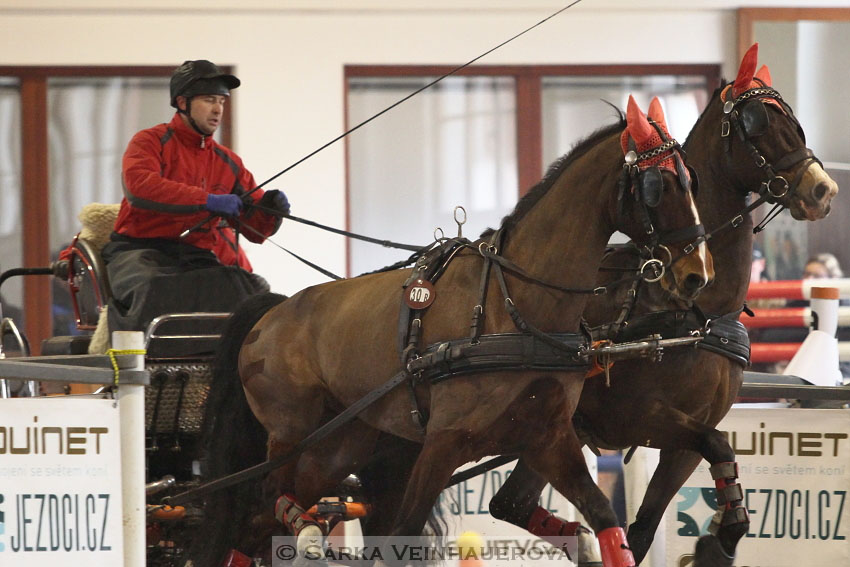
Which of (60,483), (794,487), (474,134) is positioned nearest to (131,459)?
(60,483)

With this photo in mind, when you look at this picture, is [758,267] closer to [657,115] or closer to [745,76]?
[745,76]

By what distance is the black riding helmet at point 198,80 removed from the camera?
4.55 meters

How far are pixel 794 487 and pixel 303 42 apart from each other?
4526 millimetres

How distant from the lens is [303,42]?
7652 millimetres

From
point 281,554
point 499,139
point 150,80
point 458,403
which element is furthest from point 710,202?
point 150,80

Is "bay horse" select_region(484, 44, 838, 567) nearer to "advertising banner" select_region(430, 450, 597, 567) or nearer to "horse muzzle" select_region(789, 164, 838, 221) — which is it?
"horse muzzle" select_region(789, 164, 838, 221)

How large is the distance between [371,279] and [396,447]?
62cm

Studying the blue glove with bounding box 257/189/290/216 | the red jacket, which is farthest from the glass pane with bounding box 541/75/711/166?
the blue glove with bounding box 257/189/290/216

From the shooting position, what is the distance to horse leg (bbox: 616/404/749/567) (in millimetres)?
3639

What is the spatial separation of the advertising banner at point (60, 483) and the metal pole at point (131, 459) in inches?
1.1

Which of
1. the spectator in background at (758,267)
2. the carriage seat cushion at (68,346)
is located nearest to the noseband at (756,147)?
the carriage seat cushion at (68,346)

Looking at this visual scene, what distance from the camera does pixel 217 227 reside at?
470cm

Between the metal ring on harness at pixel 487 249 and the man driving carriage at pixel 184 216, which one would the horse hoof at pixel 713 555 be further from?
the man driving carriage at pixel 184 216

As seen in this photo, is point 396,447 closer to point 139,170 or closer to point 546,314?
point 546,314
